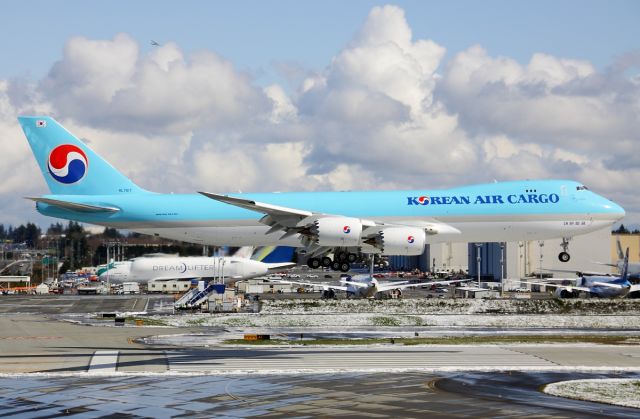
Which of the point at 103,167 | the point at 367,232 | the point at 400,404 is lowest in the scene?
the point at 400,404

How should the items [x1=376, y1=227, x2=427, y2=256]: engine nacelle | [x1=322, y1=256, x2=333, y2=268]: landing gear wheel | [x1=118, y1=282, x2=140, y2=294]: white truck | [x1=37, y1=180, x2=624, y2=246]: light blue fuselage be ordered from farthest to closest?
[x1=118, y1=282, x2=140, y2=294]: white truck < [x1=322, y1=256, x2=333, y2=268]: landing gear wheel < [x1=37, y1=180, x2=624, y2=246]: light blue fuselage < [x1=376, y1=227, x2=427, y2=256]: engine nacelle

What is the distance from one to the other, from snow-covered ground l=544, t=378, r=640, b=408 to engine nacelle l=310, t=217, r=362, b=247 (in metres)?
22.9

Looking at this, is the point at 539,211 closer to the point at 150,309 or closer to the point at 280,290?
the point at 150,309

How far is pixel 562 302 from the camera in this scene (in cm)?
11188

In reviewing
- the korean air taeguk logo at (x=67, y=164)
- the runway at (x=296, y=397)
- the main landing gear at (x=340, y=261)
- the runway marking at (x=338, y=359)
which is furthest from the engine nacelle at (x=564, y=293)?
the runway at (x=296, y=397)

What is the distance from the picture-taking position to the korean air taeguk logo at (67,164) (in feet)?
263

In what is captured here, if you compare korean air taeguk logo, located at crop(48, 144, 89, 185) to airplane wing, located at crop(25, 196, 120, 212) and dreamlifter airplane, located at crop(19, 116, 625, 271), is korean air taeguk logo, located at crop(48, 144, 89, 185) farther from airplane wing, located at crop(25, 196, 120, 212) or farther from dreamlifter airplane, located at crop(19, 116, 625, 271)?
airplane wing, located at crop(25, 196, 120, 212)

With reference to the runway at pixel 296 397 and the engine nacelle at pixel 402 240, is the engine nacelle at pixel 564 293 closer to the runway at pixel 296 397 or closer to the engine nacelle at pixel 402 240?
the engine nacelle at pixel 402 240

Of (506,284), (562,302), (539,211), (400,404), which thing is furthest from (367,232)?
(506,284)

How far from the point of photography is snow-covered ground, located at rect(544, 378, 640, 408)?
42438 mm

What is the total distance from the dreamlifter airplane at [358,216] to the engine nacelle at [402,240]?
74 mm

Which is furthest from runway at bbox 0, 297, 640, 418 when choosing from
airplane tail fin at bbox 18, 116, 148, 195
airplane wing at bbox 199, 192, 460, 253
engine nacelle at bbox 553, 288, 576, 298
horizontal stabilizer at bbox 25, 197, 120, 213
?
engine nacelle at bbox 553, 288, 576, 298

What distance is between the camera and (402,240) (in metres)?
68.4

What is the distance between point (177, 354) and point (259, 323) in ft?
102
